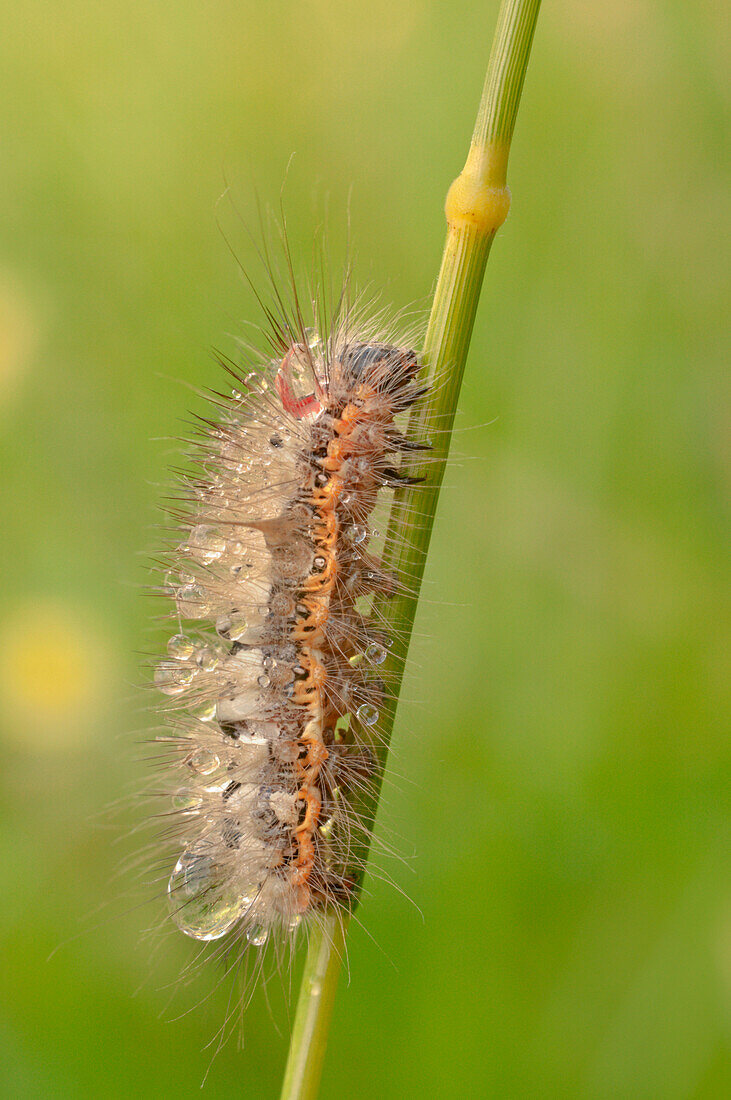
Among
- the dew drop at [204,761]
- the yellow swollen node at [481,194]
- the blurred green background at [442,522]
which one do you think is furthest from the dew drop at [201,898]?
the yellow swollen node at [481,194]

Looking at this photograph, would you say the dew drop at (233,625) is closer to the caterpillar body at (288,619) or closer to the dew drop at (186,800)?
the caterpillar body at (288,619)

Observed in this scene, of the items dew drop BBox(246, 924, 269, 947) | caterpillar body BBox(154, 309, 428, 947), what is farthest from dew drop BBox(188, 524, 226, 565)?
dew drop BBox(246, 924, 269, 947)

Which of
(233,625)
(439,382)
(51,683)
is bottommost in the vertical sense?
(51,683)

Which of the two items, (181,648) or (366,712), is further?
(181,648)

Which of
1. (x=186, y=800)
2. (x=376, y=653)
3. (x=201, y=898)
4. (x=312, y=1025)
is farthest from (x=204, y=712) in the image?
(x=312, y=1025)

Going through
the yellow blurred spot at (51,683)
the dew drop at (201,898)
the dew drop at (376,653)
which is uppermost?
the dew drop at (376,653)

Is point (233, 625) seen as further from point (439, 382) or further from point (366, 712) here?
point (439, 382)

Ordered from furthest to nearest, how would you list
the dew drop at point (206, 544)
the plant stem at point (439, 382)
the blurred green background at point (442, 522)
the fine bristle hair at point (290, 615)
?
the blurred green background at point (442, 522) → the dew drop at point (206, 544) → the fine bristle hair at point (290, 615) → the plant stem at point (439, 382)
